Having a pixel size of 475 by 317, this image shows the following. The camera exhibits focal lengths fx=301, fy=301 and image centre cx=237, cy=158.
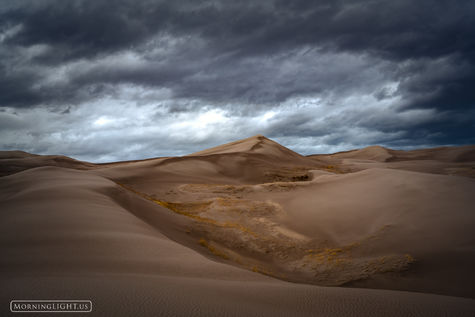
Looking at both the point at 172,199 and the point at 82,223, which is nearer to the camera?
the point at 82,223

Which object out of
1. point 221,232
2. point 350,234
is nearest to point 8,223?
point 221,232

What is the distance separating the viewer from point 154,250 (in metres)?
4.38

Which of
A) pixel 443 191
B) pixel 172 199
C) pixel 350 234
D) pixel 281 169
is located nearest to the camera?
pixel 350 234

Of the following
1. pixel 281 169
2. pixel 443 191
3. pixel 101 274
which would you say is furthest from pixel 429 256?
pixel 281 169

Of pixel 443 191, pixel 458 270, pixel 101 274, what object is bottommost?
pixel 458 270

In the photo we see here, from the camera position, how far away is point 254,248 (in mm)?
7797

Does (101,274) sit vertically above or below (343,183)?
below

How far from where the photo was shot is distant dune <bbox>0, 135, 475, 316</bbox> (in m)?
2.86

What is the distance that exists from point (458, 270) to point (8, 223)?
309 inches

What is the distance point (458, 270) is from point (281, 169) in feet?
62.4

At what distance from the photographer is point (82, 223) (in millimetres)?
5145

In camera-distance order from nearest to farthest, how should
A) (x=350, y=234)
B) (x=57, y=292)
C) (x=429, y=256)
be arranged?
1. (x=57, y=292)
2. (x=429, y=256)
3. (x=350, y=234)

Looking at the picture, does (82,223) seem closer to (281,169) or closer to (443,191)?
(443,191)

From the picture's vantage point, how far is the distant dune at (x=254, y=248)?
9.39 ft
